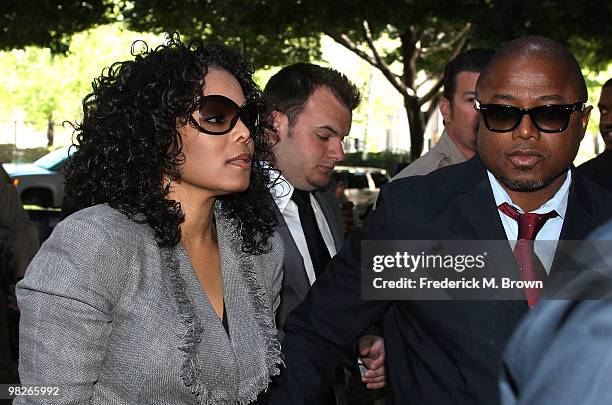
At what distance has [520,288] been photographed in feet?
9.05

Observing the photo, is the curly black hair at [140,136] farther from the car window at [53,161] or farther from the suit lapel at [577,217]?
the car window at [53,161]

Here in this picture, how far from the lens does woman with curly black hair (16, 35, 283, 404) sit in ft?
8.40

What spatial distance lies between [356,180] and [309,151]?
1963 centimetres

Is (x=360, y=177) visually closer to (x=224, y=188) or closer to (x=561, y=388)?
(x=224, y=188)

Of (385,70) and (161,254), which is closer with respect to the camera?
(161,254)

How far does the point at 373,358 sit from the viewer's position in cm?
338

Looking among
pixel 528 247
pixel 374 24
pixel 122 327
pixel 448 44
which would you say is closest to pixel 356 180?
pixel 448 44

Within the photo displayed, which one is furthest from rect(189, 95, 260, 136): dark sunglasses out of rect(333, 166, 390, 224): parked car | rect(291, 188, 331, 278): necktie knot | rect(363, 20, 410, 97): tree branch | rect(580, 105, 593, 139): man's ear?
rect(333, 166, 390, 224): parked car

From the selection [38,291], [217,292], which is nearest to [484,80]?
[217,292]

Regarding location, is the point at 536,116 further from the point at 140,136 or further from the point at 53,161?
the point at 53,161

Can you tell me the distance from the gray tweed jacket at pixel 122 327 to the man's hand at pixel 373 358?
22.7 inches

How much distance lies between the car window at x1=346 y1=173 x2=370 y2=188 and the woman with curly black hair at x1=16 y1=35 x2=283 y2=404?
2061 cm

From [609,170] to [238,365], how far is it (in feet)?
8.87

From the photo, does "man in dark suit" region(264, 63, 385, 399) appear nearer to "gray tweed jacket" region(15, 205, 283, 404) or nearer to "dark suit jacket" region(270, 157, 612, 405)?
"dark suit jacket" region(270, 157, 612, 405)
